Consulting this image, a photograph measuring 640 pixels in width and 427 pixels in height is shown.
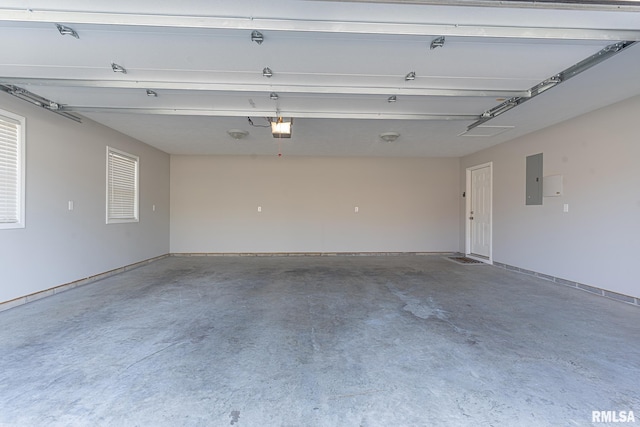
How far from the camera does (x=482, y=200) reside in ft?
22.4

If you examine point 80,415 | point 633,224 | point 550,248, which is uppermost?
point 633,224

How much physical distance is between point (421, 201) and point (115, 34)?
689 centimetres

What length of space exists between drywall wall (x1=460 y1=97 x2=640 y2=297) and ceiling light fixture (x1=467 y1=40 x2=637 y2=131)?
143cm

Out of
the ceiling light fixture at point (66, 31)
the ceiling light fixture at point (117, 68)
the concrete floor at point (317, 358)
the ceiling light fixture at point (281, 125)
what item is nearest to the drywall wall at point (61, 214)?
the concrete floor at point (317, 358)

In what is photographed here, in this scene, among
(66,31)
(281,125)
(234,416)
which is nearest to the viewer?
(234,416)

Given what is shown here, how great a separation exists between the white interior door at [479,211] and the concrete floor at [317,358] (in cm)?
252

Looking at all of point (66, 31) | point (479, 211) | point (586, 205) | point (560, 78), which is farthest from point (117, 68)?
point (479, 211)

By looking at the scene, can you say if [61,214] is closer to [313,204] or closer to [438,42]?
[313,204]

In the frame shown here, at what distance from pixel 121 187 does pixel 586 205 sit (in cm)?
754

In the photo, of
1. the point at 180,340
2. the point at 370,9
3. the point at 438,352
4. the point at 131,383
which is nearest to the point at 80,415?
the point at 131,383

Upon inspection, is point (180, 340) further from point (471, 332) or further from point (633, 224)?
point (633, 224)

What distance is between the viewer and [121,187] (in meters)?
5.50

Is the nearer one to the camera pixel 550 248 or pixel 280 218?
pixel 550 248

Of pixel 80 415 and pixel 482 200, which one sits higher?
pixel 482 200
